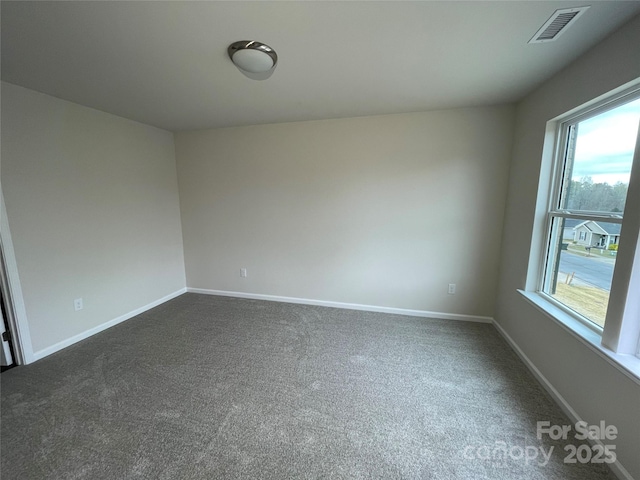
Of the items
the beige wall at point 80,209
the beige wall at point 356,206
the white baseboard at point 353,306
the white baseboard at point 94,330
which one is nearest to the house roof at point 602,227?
the beige wall at point 356,206

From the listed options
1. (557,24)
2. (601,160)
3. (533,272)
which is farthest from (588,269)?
(557,24)

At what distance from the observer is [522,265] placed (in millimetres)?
2398

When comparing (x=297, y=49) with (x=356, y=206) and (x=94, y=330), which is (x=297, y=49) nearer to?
(x=356, y=206)

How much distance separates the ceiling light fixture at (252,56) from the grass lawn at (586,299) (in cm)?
265

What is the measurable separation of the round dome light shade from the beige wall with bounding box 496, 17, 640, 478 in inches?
81.2

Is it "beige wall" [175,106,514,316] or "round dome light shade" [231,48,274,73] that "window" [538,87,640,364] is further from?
"round dome light shade" [231,48,274,73]

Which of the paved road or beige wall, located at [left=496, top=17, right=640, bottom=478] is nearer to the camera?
beige wall, located at [left=496, top=17, right=640, bottom=478]

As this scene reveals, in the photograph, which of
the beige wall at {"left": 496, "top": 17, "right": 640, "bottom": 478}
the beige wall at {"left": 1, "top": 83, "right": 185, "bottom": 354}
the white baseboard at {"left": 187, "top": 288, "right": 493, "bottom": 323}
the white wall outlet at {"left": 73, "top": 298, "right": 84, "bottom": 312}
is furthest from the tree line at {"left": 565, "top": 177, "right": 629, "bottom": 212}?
the white wall outlet at {"left": 73, "top": 298, "right": 84, "bottom": 312}

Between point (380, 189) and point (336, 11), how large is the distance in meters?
1.95

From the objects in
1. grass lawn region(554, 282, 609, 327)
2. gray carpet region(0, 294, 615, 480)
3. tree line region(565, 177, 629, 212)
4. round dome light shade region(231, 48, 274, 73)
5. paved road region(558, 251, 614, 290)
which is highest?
round dome light shade region(231, 48, 274, 73)

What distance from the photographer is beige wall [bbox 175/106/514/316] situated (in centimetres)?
281

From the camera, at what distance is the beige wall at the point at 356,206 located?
9.23ft

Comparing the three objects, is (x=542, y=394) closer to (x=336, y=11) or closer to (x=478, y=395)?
(x=478, y=395)

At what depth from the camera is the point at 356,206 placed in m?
3.15
